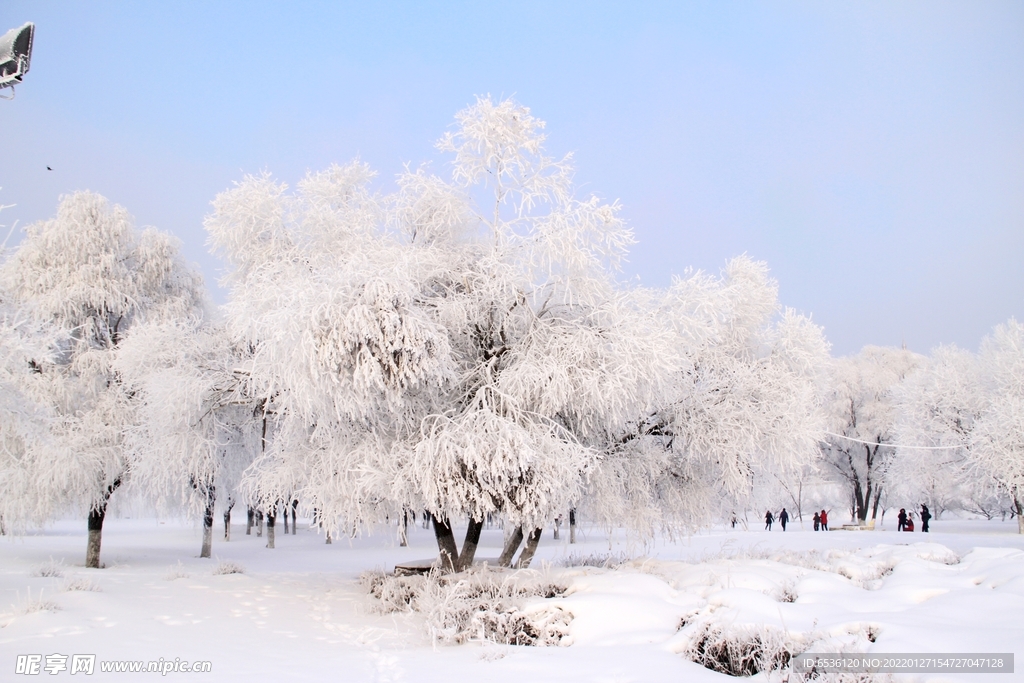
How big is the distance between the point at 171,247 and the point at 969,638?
19.5m

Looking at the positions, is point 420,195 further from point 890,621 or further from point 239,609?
point 890,621

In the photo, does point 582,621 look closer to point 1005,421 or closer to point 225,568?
point 225,568

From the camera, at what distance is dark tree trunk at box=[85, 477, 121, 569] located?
1672 cm

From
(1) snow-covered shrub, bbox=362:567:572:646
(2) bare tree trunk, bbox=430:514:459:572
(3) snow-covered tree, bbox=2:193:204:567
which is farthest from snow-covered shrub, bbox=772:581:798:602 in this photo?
(3) snow-covered tree, bbox=2:193:204:567

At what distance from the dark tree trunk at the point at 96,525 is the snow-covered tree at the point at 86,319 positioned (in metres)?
0.03

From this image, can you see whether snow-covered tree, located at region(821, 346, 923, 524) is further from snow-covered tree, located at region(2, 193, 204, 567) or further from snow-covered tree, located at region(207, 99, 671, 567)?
snow-covered tree, located at region(2, 193, 204, 567)

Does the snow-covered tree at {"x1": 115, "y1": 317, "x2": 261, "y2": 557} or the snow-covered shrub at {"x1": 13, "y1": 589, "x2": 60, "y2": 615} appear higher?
the snow-covered tree at {"x1": 115, "y1": 317, "x2": 261, "y2": 557}

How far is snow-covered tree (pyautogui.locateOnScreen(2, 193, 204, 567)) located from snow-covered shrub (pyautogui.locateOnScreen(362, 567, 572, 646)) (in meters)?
9.65

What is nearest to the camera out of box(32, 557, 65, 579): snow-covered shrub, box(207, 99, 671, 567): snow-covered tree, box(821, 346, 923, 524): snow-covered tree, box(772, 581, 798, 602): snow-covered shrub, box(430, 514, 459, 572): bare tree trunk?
box(772, 581, 798, 602): snow-covered shrub

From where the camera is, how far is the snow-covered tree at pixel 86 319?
15336 millimetres

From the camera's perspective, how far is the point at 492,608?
27.2ft

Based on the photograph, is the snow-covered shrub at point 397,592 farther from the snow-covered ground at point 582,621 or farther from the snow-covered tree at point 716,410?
the snow-covered tree at point 716,410

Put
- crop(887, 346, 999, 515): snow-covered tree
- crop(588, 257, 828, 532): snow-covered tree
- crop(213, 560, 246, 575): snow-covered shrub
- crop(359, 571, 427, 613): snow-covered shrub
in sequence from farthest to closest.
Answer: crop(887, 346, 999, 515): snow-covered tree, crop(213, 560, 246, 575): snow-covered shrub, crop(588, 257, 828, 532): snow-covered tree, crop(359, 571, 427, 613): snow-covered shrub

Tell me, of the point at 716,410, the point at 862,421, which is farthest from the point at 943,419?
the point at 716,410
